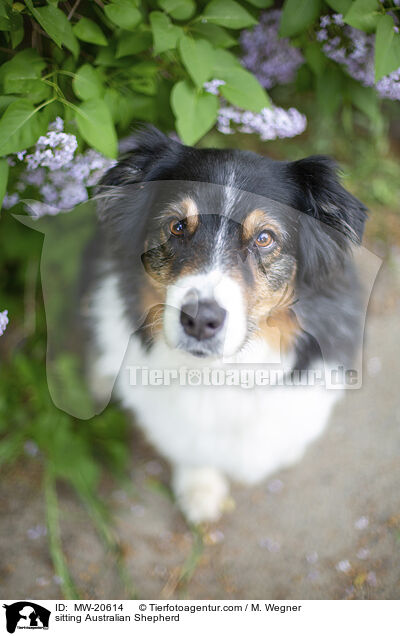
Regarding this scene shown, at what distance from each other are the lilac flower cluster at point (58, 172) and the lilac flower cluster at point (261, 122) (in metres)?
0.35

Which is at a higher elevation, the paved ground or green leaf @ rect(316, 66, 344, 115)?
green leaf @ rect(316, 66, 344, 115)

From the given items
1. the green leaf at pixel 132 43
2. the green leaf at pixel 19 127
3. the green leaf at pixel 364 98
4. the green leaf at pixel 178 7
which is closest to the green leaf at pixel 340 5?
the green leaf at pixel 364 98

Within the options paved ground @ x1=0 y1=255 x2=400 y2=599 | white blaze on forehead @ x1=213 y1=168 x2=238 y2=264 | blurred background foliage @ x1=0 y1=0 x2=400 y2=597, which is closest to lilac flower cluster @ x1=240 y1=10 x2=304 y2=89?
blurred background foliage @ x1=0 y1=0 x2=400 y2=597

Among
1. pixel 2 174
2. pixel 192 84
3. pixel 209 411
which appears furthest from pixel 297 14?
pixel 209 411

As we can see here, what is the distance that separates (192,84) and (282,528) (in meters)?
1.59

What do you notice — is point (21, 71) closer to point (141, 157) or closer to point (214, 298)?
point (141, 157)

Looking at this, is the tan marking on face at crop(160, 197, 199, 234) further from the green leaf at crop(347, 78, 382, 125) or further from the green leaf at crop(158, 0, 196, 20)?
the green leaf at crop(347, 78, 382, 125)

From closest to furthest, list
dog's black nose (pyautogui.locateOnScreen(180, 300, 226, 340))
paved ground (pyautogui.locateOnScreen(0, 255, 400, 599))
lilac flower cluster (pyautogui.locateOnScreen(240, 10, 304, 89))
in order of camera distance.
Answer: dog's black nose (pyautogui.locateOnScreen(180, 300, 226, 340)) → lilac flower cluster (pyautogui.locateOnScreen(240, 10, 304, 89)) → paved ground (pyautogui.locateOnScreen(0, 255, 400, 599))

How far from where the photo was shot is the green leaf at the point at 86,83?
1.38m

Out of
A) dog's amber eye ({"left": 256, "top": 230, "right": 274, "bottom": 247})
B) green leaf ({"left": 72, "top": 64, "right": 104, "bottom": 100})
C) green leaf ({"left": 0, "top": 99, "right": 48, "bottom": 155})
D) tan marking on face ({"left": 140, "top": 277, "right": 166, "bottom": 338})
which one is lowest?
tan marking on face ({"left": 140, "top": 277, "right": 166, "bottom": 338})

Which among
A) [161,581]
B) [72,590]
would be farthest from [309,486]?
[72,590]

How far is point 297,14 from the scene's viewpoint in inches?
54.4

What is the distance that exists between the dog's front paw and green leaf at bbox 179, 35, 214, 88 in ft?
5.38

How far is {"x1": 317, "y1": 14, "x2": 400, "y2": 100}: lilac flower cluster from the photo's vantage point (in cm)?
137
